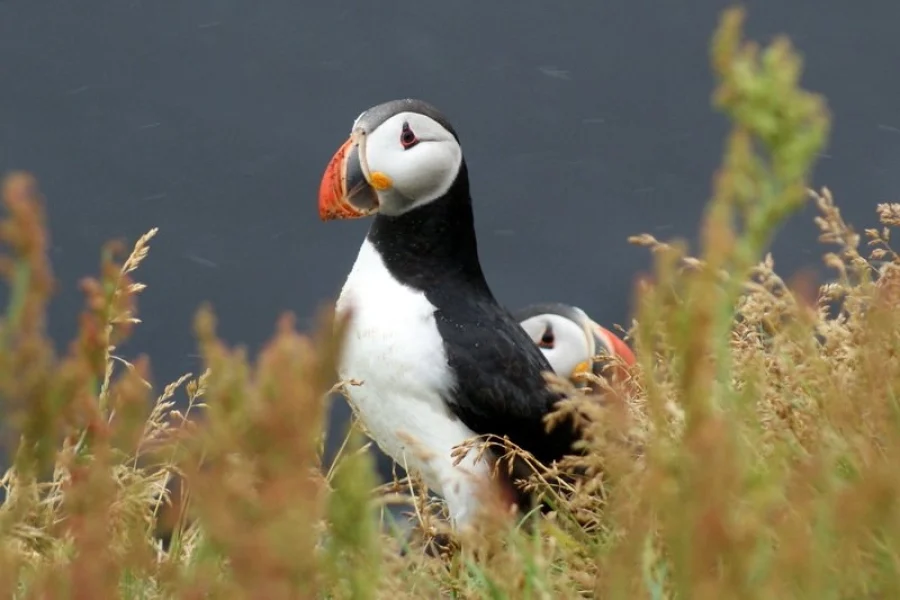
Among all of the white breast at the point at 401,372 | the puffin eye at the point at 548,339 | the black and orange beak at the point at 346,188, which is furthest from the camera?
the puffin eye at the point at 548,339

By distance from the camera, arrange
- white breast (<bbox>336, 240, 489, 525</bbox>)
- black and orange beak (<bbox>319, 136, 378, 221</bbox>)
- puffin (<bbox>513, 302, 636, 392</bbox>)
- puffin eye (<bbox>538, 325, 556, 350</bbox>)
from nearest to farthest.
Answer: white breast (<bbox>336, 240, 489, 525</bbox>), black and orange beak (<bbox>319, 136, 378, 221</bbox>), puffin (<bbox>513, 302, 636, 392</bbox>), puffin eye (<bbox>538, 325, 556, 350</bbox>)

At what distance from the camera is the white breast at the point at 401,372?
435 cm

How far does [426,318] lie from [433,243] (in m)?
0.28

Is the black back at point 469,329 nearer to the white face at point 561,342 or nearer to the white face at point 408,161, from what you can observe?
the white face at point 408,161

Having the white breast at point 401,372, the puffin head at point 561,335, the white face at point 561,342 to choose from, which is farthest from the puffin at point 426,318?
the white face at point 561,342

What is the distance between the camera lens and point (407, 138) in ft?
15.0

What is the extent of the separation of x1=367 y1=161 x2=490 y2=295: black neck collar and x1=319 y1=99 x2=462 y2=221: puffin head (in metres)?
0.06

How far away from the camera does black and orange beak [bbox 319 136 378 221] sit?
452 centimetres

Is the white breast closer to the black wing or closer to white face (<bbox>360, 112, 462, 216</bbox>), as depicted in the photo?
the black wing

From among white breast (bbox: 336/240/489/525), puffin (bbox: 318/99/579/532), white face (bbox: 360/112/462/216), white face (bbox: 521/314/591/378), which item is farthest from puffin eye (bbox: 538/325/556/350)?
white breast (bbox: 336/240/489/525)

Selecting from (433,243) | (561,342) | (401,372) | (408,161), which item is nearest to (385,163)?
(408,161)

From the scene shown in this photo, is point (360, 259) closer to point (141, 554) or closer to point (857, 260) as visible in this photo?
point (857, 260)

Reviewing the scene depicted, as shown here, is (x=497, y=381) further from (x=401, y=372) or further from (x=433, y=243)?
(x=433, y=243)

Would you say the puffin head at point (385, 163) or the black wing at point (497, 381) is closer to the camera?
the black wing at point (497, 381)
